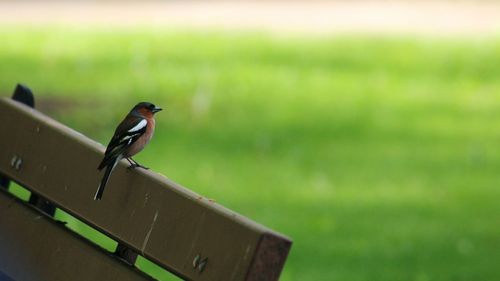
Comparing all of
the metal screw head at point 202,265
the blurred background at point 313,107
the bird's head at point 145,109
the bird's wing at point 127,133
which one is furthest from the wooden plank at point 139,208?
the blurred background at point 313,107

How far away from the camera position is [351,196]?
39.9 feet

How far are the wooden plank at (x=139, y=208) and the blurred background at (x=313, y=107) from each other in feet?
13.6

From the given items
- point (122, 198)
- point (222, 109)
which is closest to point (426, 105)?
point (222, 109)

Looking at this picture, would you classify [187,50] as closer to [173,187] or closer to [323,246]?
[323,246]

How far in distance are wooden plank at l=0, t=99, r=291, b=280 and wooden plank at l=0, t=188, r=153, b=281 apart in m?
0.08

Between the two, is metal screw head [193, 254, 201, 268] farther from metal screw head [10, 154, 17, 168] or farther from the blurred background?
the blurred background

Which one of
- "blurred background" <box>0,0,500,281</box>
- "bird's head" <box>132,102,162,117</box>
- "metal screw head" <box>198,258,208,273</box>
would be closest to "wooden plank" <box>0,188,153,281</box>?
"metal screw head" <box>198,258,208,273</box>

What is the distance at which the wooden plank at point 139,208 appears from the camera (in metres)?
3.78

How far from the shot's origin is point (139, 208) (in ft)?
15.1

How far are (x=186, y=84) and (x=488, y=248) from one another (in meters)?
7.07

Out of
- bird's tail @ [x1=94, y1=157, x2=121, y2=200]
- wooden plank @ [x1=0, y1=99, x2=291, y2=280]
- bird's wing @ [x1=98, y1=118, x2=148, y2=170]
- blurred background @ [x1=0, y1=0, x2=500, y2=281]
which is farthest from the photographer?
blurred background @ [x1=0, y1=0, x2=500, y2=281]

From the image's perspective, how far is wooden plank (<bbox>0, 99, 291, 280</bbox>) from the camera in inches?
149

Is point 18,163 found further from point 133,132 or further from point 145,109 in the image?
point 145,109

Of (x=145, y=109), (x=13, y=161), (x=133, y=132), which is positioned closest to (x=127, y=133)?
(x=133, y=132)
